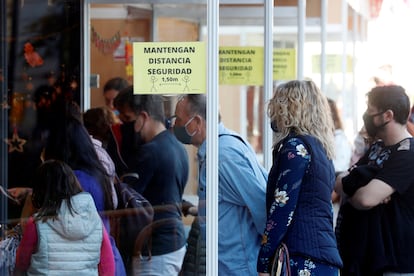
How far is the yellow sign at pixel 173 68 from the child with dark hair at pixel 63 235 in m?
0.68

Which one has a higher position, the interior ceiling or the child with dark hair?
the interior ceiling

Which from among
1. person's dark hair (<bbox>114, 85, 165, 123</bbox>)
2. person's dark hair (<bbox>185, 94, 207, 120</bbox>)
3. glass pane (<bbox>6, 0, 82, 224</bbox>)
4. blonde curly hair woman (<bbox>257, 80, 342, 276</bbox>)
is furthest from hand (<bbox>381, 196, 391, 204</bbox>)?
glass pane (<bbox>6, 0, 82, 224</bbox>)

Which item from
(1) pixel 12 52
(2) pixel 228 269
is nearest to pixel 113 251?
(2) pixel 228 269

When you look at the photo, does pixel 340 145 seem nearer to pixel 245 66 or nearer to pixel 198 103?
pixel 245 66

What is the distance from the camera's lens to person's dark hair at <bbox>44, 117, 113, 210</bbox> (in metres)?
4.72

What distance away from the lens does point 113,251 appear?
15.0 feet

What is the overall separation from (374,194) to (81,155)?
5.06 ft

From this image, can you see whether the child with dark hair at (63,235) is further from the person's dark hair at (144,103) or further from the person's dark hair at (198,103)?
the person's dark hair at (198,103)

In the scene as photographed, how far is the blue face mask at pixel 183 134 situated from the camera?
459 centimetres

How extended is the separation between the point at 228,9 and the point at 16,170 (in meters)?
2.87

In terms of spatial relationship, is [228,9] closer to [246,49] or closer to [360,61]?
[246,49]

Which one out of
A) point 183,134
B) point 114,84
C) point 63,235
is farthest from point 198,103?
point 114,84

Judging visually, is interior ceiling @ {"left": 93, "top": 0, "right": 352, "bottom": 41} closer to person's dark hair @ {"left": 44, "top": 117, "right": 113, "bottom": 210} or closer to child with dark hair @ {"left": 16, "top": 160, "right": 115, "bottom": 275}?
person's dark hair @ {"left": 44, "top": 117, "right": 113, "bottom": 210}

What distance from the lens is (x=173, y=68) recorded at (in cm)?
412
